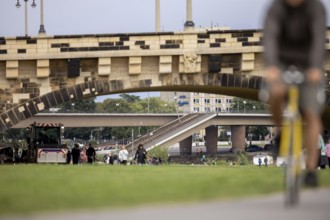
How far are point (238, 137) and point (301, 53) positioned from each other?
470ft

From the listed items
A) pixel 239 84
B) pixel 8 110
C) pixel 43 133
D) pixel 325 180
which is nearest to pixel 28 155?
pixel 43 133

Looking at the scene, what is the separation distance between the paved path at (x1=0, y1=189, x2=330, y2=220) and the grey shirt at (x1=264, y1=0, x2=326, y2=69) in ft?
4.75

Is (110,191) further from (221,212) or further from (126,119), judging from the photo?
(126,119)

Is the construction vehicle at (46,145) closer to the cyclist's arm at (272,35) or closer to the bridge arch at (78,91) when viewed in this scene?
the bridge arch at (78,91)

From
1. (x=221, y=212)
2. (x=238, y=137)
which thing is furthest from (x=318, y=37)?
(x=238, y=137)

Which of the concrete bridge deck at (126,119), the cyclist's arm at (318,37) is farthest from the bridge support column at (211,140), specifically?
the cyclist's arm at (318,37)

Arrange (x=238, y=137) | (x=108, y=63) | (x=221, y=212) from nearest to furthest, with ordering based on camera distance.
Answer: (x=221, y=212), (x=108, y=63), (x=238, y=137)

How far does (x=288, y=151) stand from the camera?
1024 centimetres

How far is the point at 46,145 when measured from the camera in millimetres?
59312

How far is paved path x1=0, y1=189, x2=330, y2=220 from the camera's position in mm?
8758

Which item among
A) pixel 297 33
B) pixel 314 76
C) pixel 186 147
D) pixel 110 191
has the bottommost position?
pixel 186 147

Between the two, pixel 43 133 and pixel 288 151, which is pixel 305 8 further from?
pixel 43 133

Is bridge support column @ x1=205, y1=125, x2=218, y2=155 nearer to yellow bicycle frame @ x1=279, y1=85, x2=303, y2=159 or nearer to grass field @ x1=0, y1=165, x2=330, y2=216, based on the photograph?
grass field @ x1=0, y1=165, x2=330, y2=216

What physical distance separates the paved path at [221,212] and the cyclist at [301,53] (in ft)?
2.69
